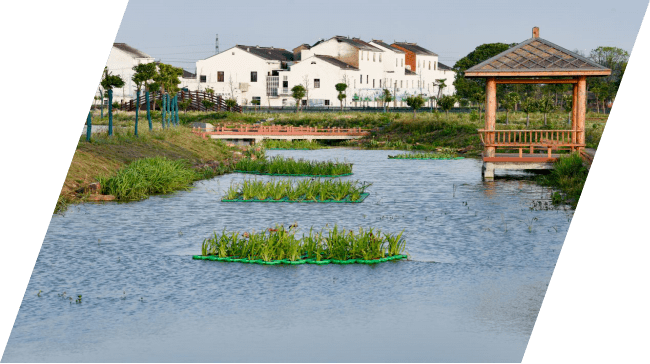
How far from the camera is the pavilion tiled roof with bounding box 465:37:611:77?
19500mm

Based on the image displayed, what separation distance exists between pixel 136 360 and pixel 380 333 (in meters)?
1.99

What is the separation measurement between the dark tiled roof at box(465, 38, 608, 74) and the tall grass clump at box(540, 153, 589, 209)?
6.45 feet

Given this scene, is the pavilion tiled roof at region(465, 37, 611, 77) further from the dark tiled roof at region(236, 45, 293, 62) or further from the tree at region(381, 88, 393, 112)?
the dark tiled roof at region(236, 45, 293, 62)

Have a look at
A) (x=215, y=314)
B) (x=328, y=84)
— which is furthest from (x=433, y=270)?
(x=328, y=84)

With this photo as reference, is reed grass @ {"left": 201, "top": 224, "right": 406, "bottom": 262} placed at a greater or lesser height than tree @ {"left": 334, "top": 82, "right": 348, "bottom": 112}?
lesser

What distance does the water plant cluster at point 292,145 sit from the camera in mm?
37781

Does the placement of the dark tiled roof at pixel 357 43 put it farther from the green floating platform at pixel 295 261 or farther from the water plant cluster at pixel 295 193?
the green floating platform at pixel 295 261

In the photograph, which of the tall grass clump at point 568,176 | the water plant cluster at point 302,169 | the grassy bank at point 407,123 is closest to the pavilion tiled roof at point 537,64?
the tall grass clump at point 568,176

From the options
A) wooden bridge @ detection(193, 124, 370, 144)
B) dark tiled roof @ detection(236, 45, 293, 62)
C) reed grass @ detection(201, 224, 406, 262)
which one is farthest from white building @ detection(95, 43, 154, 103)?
reed grass @ detection(201, 224, 406, 262)

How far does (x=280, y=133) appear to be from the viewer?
40.7 meters

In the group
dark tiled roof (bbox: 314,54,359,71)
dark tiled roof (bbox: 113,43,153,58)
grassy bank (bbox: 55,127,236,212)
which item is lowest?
grassy bank (bbox: 55,127,236,212)

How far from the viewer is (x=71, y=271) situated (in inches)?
394

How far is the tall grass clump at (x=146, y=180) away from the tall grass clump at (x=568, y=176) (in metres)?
7.56

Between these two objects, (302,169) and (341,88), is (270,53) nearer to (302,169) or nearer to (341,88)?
(341,88)
